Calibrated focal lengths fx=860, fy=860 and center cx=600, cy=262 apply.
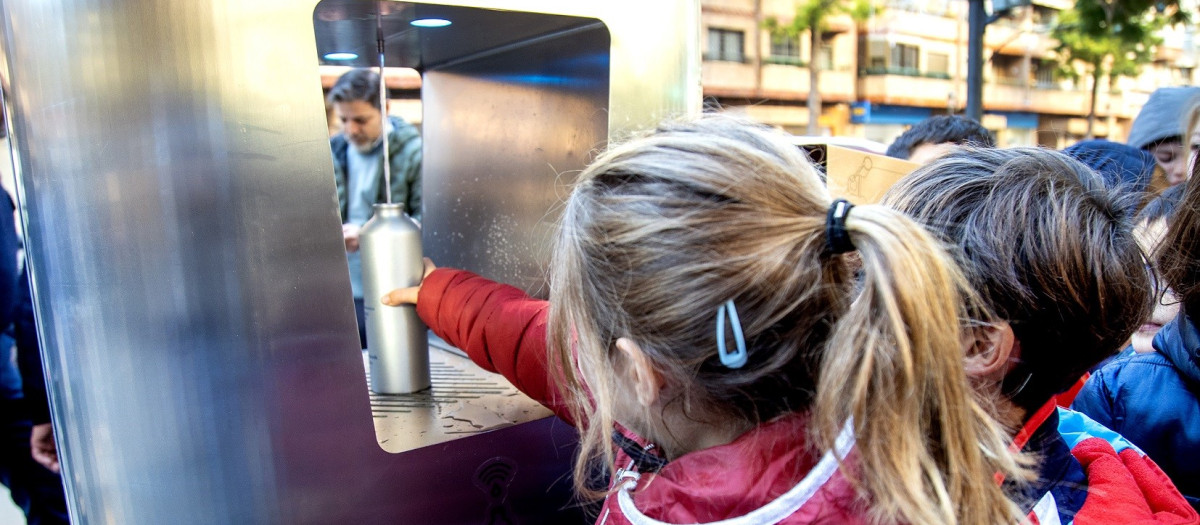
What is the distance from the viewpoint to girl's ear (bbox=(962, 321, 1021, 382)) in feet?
3.05

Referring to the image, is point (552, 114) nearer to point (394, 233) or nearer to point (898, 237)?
point (394, 233)

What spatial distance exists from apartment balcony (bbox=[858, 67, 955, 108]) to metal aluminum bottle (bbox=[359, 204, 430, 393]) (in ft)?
60.4

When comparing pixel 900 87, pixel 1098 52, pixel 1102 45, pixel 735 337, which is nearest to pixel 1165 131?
pixel 735 337

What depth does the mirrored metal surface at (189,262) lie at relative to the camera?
869mm

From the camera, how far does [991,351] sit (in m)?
0.94

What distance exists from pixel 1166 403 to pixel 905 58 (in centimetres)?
1939

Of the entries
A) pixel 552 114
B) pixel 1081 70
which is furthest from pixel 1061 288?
pixel 1081 70

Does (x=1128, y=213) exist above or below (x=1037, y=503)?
above

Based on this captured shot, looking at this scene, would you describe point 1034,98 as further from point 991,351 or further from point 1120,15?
point 991,351

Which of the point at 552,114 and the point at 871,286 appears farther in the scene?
the point at 552,114

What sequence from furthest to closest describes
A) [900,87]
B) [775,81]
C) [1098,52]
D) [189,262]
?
[900,87]
[775,81]
[1098,52]
[189,262]

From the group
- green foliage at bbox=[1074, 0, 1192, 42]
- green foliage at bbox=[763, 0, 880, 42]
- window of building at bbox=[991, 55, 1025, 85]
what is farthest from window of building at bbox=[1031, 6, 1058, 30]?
green foliage at bbox=[1074, 0, 1192, 42]

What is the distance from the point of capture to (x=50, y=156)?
2.88 ft

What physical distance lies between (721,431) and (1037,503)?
0.35 meters
